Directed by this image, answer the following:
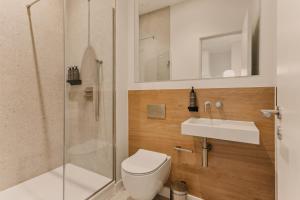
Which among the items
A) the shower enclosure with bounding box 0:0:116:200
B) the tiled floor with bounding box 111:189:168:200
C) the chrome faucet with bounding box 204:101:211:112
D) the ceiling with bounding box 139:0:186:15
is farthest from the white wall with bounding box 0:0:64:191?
the chrome faucet with bounding box 204:101:211:112

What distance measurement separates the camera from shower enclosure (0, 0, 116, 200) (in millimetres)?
A: 1446

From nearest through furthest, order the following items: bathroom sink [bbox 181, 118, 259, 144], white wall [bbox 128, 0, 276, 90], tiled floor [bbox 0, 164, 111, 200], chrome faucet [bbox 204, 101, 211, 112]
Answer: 1. bathroom sink [bbox 181, 118, 259, 144]
2. white wall [bbox 128, 0, 276, 90]
3. tiled floor [bbox 0, 164, 111, 200]
4. chrome faucet [bbox 204, 101, 211, 112]

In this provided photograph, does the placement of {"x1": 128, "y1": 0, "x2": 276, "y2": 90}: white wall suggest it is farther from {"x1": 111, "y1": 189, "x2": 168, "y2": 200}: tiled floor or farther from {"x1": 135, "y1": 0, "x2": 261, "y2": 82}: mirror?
{"x1": 111, "y1": 189, "x2": 168, "y2": 200}: tiled floor

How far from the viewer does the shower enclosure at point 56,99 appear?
1446 mm

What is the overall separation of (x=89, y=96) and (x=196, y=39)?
1.28 m

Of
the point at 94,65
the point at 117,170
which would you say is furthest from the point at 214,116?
the point at 94,65

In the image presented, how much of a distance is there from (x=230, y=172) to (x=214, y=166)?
0.44 ft

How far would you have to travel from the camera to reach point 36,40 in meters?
1.66

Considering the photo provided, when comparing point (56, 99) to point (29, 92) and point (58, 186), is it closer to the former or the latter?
point (29, 92)

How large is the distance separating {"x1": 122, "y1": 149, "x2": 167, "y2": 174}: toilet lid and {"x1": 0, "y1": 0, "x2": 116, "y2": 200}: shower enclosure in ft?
1.32

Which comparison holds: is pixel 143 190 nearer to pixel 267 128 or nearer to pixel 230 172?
pixel 230 172

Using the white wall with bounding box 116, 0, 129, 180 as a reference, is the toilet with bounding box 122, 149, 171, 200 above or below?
below

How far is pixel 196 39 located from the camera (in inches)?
65.7

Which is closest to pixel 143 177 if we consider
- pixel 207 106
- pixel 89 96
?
pixel 207 106
